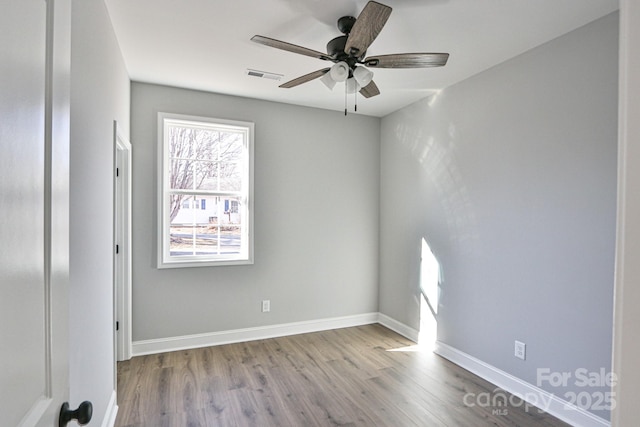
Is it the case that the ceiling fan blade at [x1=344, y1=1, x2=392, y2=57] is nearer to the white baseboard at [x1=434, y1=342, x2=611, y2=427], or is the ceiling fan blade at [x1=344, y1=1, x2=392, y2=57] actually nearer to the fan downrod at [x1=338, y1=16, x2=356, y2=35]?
the fan downrod at [x1=338, y1=16, x2=356, y2=35]

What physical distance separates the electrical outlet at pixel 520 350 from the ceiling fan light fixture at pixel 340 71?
246cm

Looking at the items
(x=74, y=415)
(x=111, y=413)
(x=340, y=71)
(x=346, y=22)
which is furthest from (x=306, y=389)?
(x=346, y=22)

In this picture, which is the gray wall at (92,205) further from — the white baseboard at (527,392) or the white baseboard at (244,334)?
the white baseboard at (527,392)

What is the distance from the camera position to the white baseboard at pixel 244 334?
3.45 m

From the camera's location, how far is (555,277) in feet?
8.06

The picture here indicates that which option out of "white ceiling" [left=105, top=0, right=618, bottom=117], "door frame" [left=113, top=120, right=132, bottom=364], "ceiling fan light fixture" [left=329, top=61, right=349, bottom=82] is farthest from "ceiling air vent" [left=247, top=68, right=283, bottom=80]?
"door frame" [left=113, top=120, right=132, bottom=364]

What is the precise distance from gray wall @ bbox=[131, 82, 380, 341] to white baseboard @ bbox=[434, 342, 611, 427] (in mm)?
1479

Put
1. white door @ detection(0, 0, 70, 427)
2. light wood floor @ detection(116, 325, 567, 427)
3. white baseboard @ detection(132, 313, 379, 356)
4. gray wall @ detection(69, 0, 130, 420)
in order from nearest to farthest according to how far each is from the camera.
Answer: white door @ detection(0, 0, 70, 427)
gray wall @ detection(69, 0, 130, 420)
light wood floor @ detection(116, 325, 567, 427)
white baseboard @ detection(132, 313, 379, 356)

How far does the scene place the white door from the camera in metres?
0.56

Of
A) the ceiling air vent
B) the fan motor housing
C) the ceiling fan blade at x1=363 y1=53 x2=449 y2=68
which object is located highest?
the ceiling air vent

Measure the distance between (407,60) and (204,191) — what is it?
2.54 metres

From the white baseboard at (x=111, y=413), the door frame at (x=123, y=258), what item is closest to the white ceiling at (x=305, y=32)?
the door frame at (x=123, y=258)

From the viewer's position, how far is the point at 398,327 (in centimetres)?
414

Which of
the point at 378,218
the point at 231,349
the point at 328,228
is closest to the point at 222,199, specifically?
the point at 328,228
